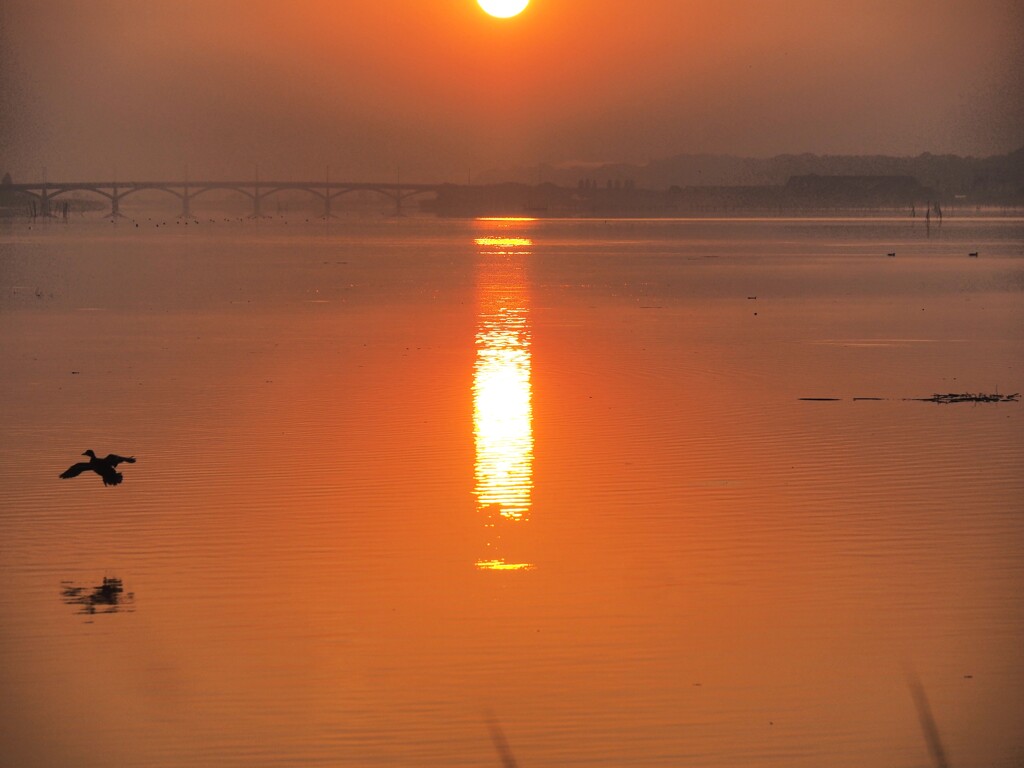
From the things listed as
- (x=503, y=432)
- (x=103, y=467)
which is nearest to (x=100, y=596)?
(x=103, y=467)

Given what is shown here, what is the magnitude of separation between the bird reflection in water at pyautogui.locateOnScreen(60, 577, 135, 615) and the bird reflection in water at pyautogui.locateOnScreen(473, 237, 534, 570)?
7.86 feet

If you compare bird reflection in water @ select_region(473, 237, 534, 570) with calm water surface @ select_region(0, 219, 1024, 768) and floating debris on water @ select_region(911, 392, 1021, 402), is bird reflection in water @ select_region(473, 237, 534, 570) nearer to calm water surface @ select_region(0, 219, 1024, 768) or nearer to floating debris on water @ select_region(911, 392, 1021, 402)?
calm water surface @ select_region(0, 219, 1024, 768)

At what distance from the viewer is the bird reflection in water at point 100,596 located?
10.6 metres

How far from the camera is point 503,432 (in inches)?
709

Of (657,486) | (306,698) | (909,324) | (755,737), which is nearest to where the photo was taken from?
(755,737)

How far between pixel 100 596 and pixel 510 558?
9.21ft

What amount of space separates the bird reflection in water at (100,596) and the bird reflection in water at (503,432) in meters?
2.39

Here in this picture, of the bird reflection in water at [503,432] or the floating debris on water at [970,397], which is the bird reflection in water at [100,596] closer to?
the bird reflection in water at [503,432]

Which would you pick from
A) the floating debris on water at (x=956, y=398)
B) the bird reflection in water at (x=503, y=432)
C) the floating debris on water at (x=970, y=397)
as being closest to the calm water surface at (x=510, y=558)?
the bird reflection in water at (x=503, y=432)

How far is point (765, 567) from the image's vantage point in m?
11.6

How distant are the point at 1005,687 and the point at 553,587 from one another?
3.10 metres

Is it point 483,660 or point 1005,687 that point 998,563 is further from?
point 483,660

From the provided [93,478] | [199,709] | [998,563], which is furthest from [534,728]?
[93,478]

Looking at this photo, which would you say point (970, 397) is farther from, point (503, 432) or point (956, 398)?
point (503, 432)
